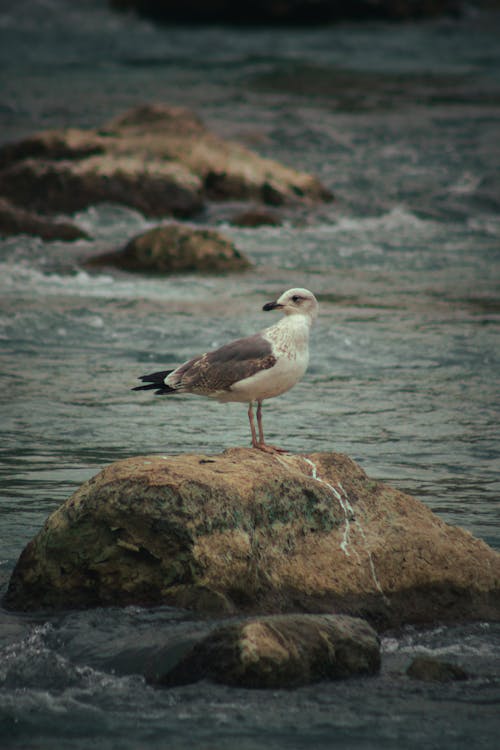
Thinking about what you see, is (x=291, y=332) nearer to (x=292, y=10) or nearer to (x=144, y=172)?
(x=144, y=172)

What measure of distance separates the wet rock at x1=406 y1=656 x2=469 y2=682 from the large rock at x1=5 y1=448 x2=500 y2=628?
0.63m

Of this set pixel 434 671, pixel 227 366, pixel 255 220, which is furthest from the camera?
pixel 255 220

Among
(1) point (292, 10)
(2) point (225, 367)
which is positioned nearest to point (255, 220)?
(2) point (225, 367)

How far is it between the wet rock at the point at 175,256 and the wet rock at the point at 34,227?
1.95 m

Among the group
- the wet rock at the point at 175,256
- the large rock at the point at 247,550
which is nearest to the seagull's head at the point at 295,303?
the large rock at the point at 247,550

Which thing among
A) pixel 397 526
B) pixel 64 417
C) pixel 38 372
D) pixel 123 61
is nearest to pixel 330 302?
pixel 38 372

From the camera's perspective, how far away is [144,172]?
2167 cm

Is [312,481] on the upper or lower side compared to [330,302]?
upper

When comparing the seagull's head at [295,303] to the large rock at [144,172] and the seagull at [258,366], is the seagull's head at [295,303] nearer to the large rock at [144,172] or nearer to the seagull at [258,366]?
the seagull at [258,366]

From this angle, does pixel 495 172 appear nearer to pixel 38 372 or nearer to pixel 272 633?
pixel 38 372

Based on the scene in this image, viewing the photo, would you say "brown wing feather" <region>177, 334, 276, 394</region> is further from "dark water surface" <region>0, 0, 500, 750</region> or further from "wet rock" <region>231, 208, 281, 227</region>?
"wet rock" <region>231, 208, 281, 227</region>

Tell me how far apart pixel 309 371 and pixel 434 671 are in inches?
262

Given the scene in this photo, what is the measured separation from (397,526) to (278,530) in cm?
72

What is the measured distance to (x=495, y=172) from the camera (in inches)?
993
